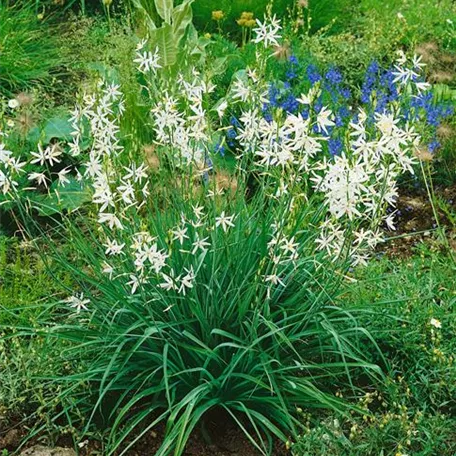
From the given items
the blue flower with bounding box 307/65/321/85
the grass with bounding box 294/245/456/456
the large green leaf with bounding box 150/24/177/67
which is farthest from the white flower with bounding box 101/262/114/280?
the blue flower with bounding box 307/65/321/85

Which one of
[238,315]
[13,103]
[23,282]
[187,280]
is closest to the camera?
[187,280]

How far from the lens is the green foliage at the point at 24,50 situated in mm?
6906

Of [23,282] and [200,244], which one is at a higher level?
[200,244]

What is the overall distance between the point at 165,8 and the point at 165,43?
0.50 meters

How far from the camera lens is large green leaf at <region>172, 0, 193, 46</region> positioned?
6.13 m

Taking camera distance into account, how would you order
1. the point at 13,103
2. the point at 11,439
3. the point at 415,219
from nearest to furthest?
the point at 11,439 < the point at 13,103 < the point at 415,219

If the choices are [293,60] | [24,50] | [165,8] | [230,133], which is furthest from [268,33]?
[24,50]

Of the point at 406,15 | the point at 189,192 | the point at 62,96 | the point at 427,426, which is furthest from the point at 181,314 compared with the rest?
the point at 406,15

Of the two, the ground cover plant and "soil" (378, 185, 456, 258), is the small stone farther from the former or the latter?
"soil" (378, 185, 456, 258)

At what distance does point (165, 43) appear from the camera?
19.0 feet

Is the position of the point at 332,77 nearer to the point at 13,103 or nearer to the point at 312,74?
the point at 312,74

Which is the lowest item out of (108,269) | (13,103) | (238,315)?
(238,315)

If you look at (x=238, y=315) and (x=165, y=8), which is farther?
(x=165, y=8)

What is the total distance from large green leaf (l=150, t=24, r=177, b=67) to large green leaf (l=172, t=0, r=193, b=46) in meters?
0.31
